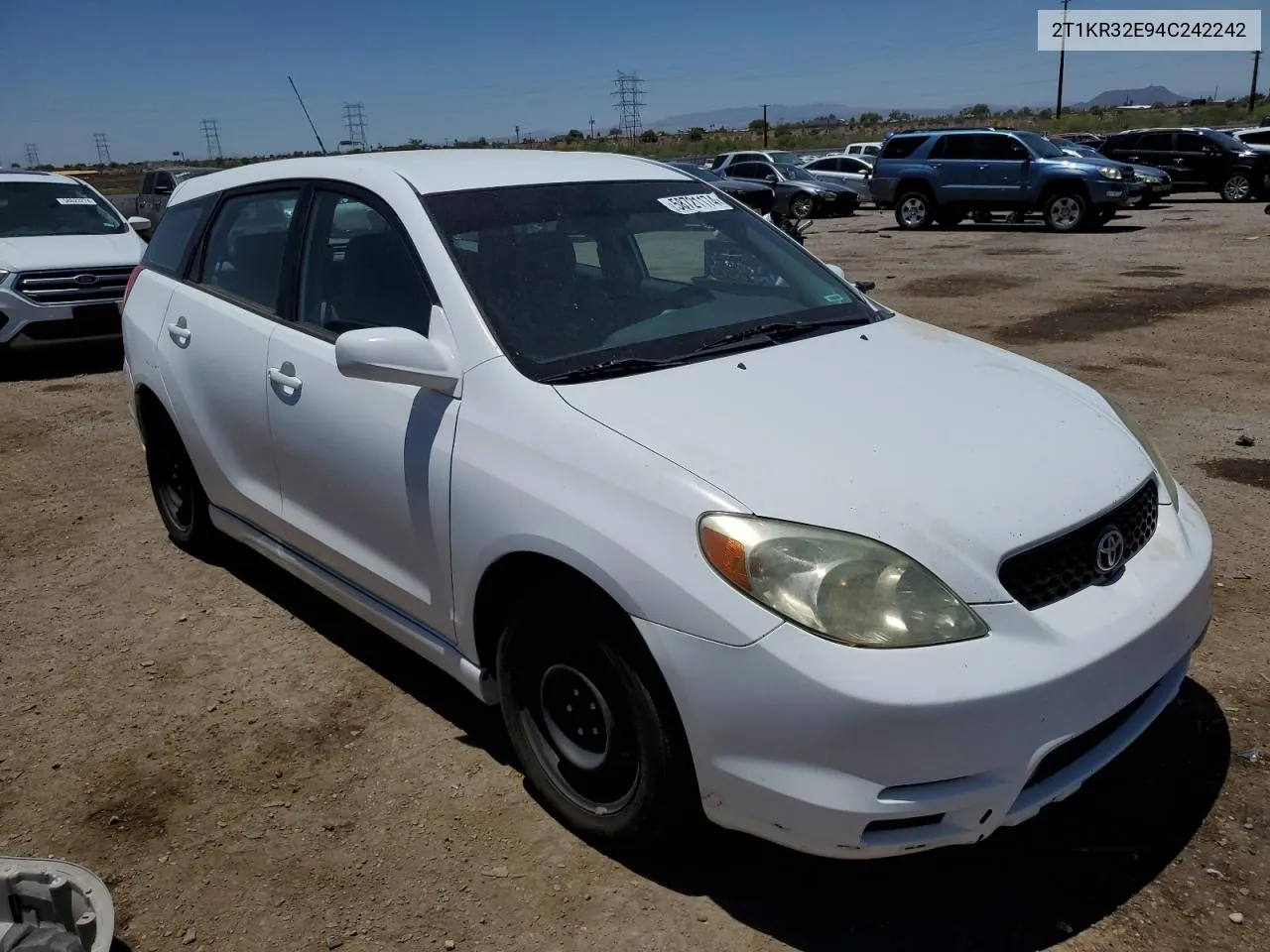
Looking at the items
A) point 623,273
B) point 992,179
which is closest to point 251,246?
point 623,273

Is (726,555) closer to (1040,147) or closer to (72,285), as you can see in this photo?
(72,285)

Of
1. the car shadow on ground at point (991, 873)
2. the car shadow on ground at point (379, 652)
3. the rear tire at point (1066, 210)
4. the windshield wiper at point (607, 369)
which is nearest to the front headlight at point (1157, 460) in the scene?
the car shadow on ground at point (991, 873)

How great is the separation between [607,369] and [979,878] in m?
1.64

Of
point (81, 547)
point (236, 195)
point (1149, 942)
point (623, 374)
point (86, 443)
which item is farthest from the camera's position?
point (86, 443)

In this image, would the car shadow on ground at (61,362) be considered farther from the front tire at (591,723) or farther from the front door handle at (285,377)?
the front tire at (591,723)

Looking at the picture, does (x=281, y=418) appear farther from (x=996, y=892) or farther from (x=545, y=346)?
(x=996, y=892)

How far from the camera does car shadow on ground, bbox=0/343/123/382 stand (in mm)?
A: 9484

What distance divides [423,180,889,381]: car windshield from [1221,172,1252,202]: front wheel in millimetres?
24354

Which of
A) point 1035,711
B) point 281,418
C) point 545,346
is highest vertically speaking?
A: point 545,346

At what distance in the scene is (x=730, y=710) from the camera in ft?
7.32

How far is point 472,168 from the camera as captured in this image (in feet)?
11.7

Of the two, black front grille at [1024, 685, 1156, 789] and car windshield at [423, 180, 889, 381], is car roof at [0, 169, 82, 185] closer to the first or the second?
car windshield at [423, 180, 889, 381]

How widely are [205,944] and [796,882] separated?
1479 millimetres

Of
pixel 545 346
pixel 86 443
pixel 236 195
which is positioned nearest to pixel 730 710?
pixel 545 346
